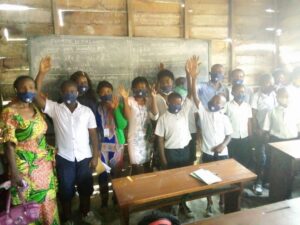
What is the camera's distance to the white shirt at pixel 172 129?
3.34 metres

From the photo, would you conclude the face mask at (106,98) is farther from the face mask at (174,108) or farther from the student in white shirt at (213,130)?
the student in white shirt at (213,130)

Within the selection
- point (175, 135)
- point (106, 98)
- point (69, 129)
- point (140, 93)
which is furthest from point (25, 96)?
point (175, 135)

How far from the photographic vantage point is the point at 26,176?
2.59 m

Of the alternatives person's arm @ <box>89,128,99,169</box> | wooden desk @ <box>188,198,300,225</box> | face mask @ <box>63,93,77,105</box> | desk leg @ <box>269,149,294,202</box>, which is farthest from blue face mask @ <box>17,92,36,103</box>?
desk leg @ <box>269,149,294,202</box>

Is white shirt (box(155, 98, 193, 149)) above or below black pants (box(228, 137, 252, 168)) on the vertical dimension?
above

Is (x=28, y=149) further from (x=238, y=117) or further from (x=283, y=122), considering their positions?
(x=283, y=122)

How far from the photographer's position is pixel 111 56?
13.7 ft

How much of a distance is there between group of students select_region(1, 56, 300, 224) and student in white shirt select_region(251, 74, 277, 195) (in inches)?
0.6

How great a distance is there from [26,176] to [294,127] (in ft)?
11.9

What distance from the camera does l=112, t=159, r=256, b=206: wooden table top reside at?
2.42 m

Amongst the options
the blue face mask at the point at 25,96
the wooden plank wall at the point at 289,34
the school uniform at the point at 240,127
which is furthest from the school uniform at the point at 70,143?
the wooden plank wall at the point at 289,34

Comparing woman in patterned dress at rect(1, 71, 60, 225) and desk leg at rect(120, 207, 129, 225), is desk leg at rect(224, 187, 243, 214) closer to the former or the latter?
desk leg at rect(120, 207, 129, 225)

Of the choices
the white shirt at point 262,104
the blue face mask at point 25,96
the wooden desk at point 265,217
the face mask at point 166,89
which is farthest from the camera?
the white shirt at point 262,104

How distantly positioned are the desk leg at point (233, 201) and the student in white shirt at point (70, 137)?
5.44ft
